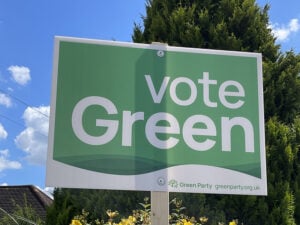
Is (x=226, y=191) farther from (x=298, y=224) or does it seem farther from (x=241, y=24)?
(x=241, y=24)

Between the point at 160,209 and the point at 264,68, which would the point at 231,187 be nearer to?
the point at 160,209

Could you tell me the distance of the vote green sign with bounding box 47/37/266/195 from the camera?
2195 millimetres

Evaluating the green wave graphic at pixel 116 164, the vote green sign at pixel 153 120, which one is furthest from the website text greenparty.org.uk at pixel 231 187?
the green wave graphic at pixel 116 164

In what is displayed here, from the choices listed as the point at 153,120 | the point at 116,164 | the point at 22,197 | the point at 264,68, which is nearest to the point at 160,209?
the point at 116,164

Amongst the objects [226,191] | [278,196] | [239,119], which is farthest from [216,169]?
[278,196]

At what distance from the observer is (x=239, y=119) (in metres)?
2.34

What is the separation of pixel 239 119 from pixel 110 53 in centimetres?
67

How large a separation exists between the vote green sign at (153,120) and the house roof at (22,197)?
18.4 meters

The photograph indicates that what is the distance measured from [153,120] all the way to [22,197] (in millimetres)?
20467

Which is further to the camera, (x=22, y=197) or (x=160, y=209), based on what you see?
(x=22, y=197)

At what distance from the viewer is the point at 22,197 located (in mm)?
21656

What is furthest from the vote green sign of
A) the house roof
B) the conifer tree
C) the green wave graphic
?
the house roof

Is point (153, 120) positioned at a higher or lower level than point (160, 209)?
higher

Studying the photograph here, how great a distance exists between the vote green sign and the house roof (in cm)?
1841
